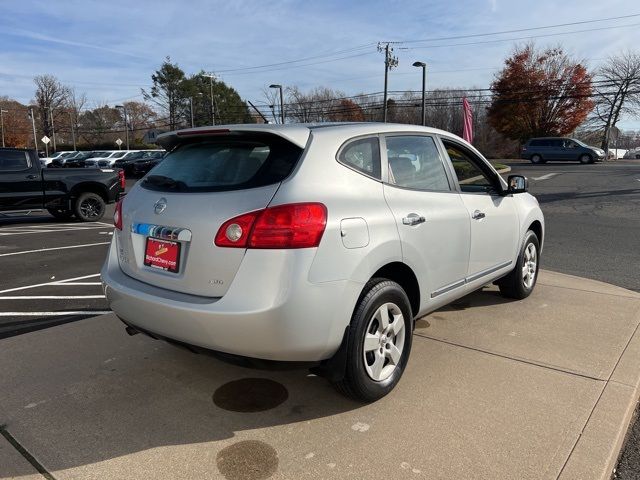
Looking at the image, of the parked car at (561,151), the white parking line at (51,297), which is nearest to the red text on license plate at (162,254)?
the white parking line at (51,297)

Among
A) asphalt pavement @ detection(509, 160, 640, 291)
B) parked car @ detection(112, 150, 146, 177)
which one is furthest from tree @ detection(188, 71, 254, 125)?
asphalt pavement @ detection(509, 160, 640, 291)

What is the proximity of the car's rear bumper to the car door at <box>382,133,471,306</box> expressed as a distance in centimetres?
66

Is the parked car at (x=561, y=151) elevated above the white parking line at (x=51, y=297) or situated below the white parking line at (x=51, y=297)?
above

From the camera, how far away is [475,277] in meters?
4.00

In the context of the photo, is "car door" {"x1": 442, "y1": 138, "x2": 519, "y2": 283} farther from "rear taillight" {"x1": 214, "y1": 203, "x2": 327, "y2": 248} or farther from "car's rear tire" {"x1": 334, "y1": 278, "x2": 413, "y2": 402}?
"rear taillight" {"x1": 214, "y1": 203, "x2": 327, "y2": 248}

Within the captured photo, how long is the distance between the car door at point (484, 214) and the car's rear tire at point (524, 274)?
244 millimetres

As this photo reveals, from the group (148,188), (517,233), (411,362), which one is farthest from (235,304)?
(517,233)

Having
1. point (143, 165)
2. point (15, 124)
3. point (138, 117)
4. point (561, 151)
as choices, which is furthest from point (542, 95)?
point (15, 124)

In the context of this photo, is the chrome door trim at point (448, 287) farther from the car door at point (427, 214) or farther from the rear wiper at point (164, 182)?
the rear wiper at point (164, 182)

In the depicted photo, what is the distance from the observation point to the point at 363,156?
3.06 meters

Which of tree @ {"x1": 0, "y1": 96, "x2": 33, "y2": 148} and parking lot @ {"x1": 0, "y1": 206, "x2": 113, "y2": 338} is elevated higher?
tree @ {"x1": 0, "y1": 96, "x2": 33, "y2": 148}

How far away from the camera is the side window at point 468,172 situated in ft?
13.3

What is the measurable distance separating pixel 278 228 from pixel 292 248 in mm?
121

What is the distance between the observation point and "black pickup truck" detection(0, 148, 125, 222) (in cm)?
1097
